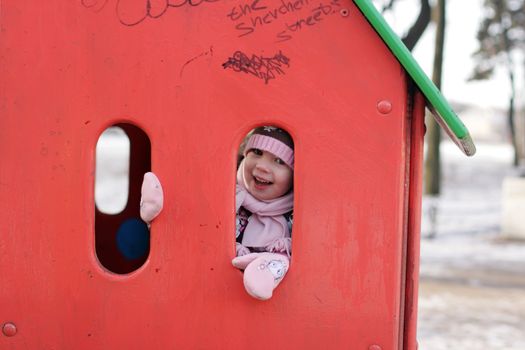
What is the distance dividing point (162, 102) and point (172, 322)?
23.7 inches

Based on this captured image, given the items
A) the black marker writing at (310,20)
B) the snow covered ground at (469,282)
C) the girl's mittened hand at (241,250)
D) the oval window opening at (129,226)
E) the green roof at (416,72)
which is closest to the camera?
the green roof at (416,72)

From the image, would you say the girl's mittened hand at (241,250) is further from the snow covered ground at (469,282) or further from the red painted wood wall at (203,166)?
the snow covered ground at (469,282)

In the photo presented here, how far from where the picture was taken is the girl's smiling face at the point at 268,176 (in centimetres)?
212

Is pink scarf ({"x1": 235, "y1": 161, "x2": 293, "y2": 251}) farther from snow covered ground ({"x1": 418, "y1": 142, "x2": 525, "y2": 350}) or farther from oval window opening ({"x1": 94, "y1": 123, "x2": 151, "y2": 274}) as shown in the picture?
snow covered ground ({"x1": 418, "y1": 142, "x2": 525, "y2": 350})

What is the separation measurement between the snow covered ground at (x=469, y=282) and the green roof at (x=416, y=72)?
2.69 metres

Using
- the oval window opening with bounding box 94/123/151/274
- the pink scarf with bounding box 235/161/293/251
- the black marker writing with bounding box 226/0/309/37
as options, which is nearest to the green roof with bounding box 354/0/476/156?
the black marker writing with bounding box 226/0/309/37

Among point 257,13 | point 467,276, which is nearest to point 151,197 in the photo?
point 257,13

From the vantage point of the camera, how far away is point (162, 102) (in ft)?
6.26

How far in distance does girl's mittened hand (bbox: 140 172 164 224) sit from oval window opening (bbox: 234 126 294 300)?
0.94 feet

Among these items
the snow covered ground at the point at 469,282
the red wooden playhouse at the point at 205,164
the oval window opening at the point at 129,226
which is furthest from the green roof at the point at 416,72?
the snow covered ground at the point at 469,282

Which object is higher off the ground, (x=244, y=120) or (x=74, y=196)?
(x=244, y=120)

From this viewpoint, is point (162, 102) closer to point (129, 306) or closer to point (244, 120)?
point (244, 120)

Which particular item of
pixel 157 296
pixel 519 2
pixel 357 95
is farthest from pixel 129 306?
pixel 519 2

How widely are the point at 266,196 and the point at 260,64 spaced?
0.46 metres
